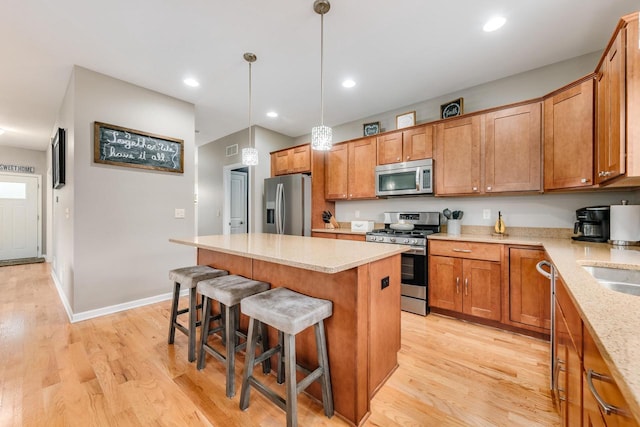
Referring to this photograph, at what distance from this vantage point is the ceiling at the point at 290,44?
6.56ft

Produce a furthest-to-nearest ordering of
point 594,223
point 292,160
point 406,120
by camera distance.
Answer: point 292,160 → point 406,120 → point 594,223

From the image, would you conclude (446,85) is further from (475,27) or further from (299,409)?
(299,409)

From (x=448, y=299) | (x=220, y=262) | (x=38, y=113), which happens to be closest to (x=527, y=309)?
(x=448, y=299)

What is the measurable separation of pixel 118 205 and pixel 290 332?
2.87 metres

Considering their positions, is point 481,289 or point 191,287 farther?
point 481,289

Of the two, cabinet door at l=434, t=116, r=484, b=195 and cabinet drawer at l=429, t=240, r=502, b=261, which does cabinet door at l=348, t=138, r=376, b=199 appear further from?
cabinet drawer at l=429, t=240, r=502, b=261

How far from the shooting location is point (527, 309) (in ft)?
7.84

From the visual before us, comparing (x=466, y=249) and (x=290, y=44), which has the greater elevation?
(x=290, y=44)

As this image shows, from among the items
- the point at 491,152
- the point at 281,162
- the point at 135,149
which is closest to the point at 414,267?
the point at 491,152

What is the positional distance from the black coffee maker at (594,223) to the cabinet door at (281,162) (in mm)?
3705

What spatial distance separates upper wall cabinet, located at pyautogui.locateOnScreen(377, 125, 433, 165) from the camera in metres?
3.22

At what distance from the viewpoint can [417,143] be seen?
3.29 meters

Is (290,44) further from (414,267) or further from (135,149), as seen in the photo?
(414,267)

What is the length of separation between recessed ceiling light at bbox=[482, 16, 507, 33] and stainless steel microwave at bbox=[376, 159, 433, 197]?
134 centimetres
